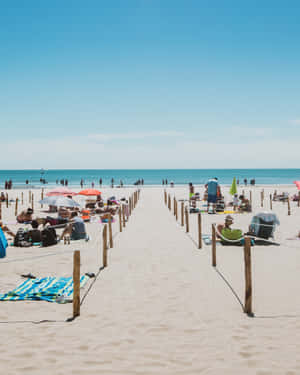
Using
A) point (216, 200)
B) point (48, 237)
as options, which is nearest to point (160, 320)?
point (48, 237)

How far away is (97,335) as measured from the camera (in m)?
5.12

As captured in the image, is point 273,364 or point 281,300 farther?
point 281,300

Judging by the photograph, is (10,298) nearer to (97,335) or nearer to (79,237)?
(97,335)

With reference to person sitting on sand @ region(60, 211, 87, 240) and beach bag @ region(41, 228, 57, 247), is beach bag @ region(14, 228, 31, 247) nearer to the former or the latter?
beach bag @ region(41, 228, 57, 247)

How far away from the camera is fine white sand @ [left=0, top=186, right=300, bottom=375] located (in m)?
4.38

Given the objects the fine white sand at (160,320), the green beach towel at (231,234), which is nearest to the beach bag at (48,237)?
the fine white sand at (160,320)

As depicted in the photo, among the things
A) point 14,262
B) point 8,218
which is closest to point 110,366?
point 14,262

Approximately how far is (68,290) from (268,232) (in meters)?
7.90

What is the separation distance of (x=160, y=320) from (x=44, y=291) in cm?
270

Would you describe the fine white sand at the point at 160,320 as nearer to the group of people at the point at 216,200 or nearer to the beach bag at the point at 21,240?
the beach bag at the point at 21,240

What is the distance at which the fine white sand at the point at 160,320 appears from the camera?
438 centimetres

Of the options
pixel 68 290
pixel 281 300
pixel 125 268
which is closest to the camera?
pixel 281 300

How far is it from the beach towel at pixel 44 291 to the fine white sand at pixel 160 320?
24 cm

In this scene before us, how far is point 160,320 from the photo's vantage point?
564 cm
